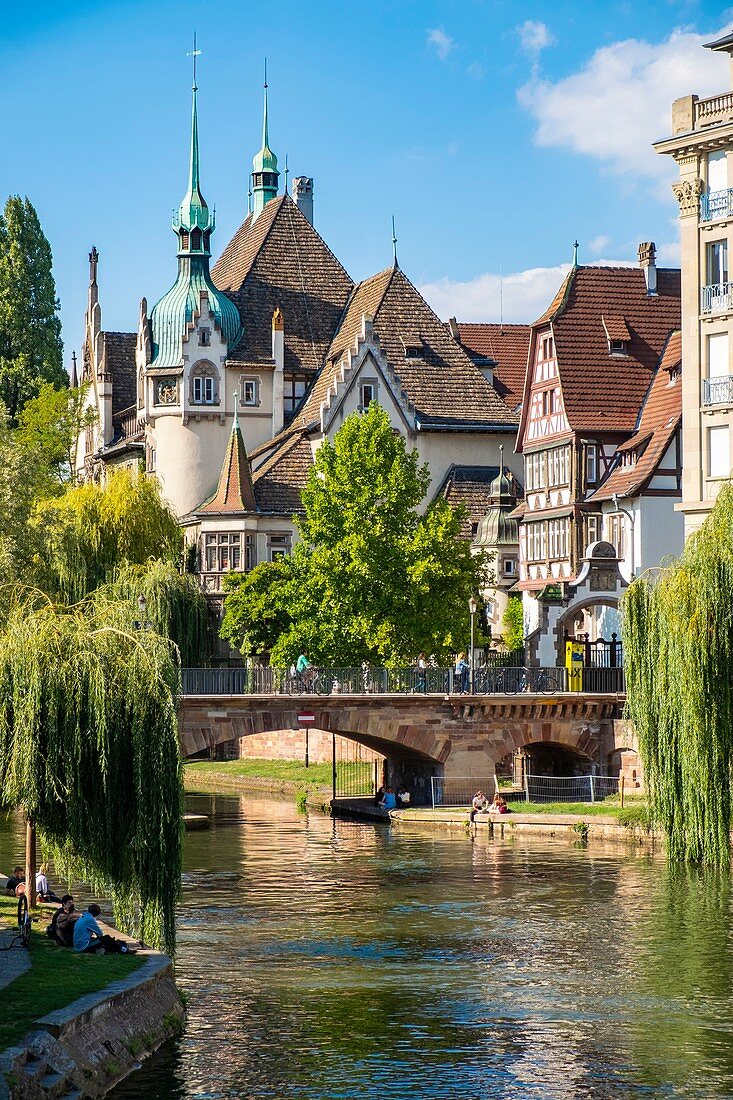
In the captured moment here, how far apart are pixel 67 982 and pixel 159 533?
51.3m

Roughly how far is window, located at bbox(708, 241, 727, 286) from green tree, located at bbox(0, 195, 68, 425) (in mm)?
33942

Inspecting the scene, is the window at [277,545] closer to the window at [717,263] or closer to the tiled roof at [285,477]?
the tiled roof at [285,477]

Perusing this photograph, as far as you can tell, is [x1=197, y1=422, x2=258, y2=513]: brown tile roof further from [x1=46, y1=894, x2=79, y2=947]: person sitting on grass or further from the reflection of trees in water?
[x1=46, y1=894, x2=79, y2=947]: person sitting on grass

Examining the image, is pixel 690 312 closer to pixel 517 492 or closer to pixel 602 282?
pixel 602 282

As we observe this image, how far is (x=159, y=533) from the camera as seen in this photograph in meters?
79.2

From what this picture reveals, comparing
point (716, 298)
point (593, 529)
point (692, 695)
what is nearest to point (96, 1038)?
point (692, 695)

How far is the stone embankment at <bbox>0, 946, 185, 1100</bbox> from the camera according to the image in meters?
24.2

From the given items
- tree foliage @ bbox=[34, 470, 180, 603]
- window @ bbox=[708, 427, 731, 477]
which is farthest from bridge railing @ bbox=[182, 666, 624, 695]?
window @ bbox=[708, 427, 731, 477]

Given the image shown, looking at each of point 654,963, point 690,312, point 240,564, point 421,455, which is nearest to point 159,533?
point 240,564

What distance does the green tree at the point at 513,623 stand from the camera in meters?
82.9

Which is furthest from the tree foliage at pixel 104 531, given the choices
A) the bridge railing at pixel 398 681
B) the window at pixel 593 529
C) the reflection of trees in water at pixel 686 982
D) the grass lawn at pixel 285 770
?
the reflection of trees in water at pixel 686 982

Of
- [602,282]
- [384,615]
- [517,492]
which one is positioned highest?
[602,282]

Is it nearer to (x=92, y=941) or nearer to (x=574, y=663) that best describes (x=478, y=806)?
(x=574, y=663)

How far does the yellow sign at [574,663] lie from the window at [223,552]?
66.6ft
